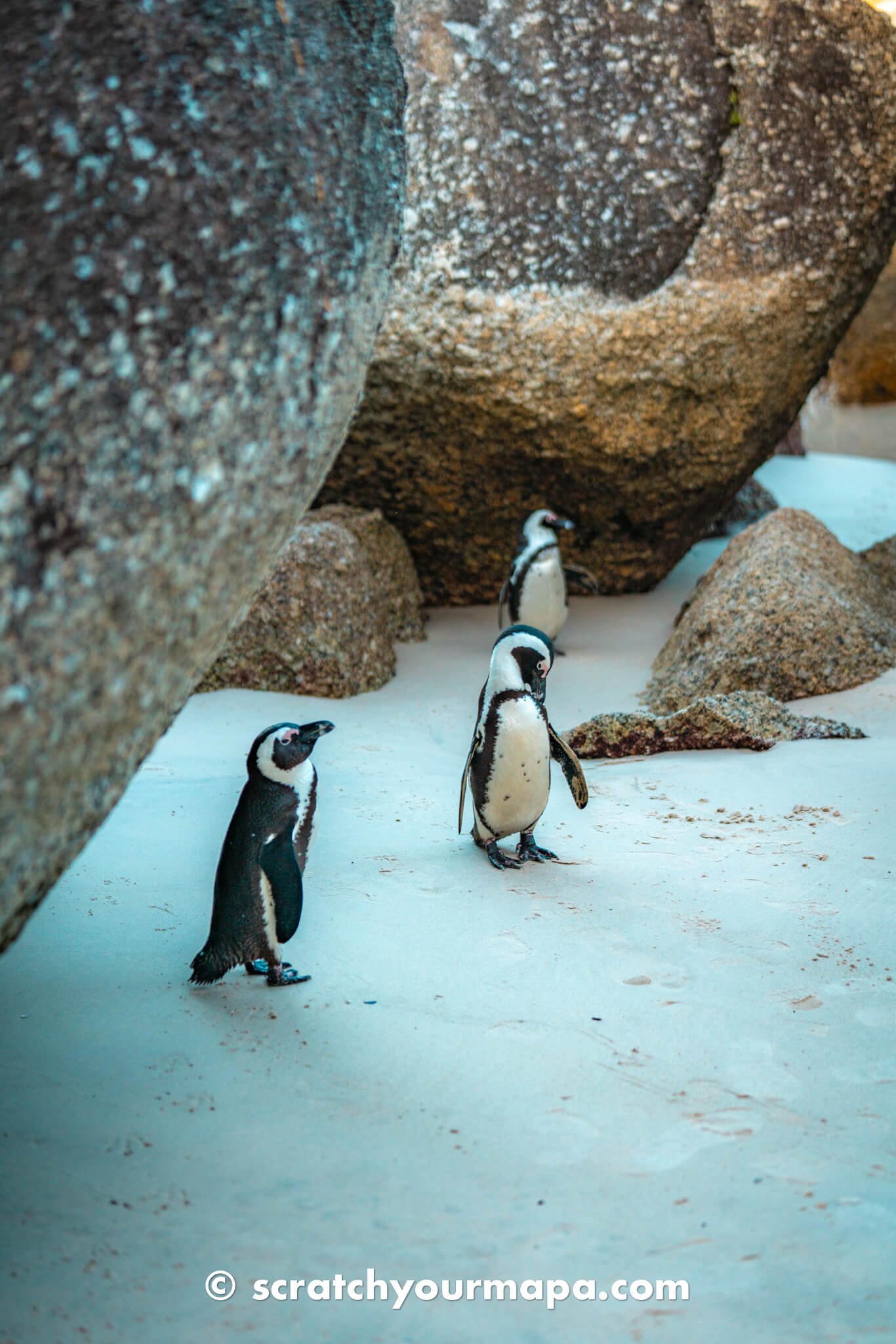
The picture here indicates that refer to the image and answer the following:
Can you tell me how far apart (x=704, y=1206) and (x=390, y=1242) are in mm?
448

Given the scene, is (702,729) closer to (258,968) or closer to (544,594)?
(544,594)

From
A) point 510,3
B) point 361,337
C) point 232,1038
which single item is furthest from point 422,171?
point 232,1038

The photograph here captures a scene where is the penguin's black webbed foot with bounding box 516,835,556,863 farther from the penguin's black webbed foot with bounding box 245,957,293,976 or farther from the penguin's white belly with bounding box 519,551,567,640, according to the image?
the penguin's white belly with bounding box 519,551,567,640

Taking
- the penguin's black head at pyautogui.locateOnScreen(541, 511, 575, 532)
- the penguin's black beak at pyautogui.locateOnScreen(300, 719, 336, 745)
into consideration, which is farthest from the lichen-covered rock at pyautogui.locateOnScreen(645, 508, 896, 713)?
the penguin's black beak at pyautogui.locateOnScreen(300, 719, 336, 745)

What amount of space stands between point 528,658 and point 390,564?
261 centimetres

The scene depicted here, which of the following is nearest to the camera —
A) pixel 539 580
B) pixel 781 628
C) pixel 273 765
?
pixel 273 765

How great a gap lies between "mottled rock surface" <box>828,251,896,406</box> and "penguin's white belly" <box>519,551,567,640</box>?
27.6 feet

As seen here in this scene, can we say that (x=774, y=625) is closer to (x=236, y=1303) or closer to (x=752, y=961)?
(x=752, y=961)

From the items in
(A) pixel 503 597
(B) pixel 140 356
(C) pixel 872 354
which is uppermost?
(B) pixel 140 356

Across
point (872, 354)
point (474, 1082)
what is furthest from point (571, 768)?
point (872, 354)

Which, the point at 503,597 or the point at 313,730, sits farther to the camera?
the point at 503,597

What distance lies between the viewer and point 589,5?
16.5 ft

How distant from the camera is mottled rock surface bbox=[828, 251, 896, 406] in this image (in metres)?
12.4

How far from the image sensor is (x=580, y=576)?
19.3 feet
